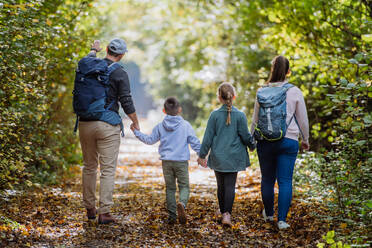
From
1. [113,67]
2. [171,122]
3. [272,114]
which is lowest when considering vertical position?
[171,122]

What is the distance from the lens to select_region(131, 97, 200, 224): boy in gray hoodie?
5.54 meters

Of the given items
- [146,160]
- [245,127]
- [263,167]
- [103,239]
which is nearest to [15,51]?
[103,239]

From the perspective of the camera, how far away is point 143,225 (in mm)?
5484

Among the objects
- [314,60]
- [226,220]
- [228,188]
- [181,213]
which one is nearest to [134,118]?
[181,213]

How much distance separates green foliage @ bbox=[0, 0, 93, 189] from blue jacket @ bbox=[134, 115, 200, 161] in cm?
153

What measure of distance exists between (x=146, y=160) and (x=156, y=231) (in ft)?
29.3

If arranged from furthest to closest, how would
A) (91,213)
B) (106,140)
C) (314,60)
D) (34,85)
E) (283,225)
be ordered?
(314,60) < (34,85) < (91,213) < (106,140) < (283,225)

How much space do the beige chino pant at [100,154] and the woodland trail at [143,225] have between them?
1.10 ft

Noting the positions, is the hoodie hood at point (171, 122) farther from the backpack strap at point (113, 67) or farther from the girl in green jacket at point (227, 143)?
the backpack strap at point (113, 67)

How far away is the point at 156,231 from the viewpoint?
17.0ft

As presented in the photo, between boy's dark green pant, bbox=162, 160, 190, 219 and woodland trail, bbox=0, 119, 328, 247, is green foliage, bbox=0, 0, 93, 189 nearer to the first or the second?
woodland trail, bbox=0, 119, 328, 247

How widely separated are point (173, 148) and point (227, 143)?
2.24 ft

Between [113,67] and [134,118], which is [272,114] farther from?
[113,67]

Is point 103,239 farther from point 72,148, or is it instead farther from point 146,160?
point 146,160
